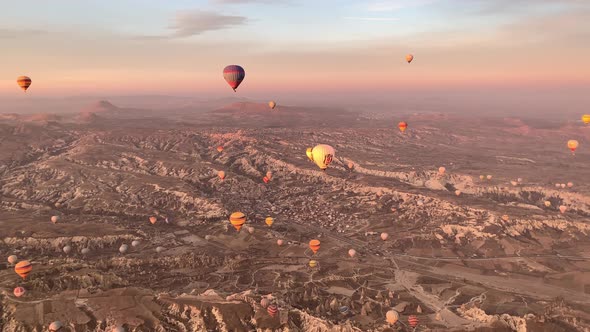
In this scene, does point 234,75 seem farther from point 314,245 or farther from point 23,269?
point 23,269

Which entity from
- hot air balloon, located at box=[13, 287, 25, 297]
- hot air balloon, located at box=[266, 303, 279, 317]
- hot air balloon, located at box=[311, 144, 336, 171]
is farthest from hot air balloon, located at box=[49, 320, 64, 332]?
hot air balloon, located at box=[311, 144, 336, 171]

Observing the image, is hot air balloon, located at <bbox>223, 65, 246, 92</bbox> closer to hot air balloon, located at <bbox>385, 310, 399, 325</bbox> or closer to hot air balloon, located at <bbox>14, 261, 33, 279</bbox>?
hot air balloon, located at <bbox>14, 261, 33, 279</bbox>

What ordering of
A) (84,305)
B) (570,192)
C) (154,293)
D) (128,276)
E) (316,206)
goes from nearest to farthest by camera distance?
1. (84,305)
2. (154,293)
3. (128,276)
4. (316,206)
5. (570,192)

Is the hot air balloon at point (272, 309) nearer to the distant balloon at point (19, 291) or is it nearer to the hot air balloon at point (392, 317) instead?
the hot air balloon at point (392, 317)

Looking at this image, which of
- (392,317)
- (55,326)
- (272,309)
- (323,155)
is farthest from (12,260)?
(392,317)

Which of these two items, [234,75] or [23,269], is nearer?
[23,269]

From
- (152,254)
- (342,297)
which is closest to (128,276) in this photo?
(152,254)

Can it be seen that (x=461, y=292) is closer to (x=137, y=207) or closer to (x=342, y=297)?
(x=342, y=297)
